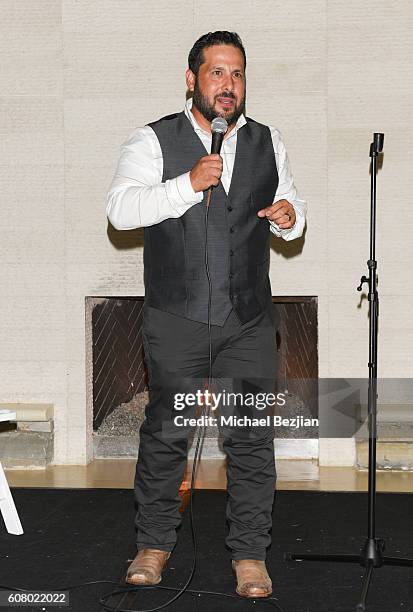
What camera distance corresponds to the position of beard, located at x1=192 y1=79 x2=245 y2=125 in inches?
94.1

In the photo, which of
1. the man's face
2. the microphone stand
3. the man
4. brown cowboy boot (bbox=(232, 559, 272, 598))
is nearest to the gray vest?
the man

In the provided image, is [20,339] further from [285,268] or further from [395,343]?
[395,343]

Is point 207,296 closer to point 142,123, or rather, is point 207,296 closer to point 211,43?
point 211,43

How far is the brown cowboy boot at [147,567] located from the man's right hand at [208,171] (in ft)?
3.33

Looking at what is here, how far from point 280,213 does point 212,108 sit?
1.10 feet

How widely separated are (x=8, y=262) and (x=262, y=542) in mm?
2235

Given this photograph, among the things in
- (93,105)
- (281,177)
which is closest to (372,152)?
(281,177)

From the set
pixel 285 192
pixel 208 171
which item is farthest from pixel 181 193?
pixel 285 192

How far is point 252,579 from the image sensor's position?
93.9 inches

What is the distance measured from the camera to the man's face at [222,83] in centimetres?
239

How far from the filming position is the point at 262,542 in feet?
8.03

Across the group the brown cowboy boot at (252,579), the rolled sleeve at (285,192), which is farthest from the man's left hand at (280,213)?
the brown cowboy boot at (252,579)

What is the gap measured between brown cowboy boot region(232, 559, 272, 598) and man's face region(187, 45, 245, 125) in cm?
118

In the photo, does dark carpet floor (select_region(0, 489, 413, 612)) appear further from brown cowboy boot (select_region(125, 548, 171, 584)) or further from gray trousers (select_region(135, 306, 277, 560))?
gray trousers (select_region(135, 306, 277, 560))
